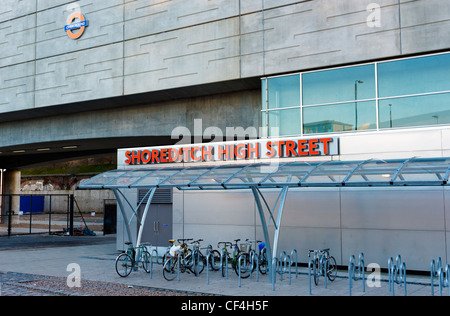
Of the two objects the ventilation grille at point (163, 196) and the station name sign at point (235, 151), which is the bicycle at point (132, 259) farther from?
the station name sign at point (235, 151)

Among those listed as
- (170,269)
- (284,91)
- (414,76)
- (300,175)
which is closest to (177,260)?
(170,269)

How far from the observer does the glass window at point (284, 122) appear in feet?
59.7

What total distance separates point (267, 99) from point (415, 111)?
5.44m

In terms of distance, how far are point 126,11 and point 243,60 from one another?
6770mm

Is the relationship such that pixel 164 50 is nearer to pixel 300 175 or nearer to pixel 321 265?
pixel 300 175

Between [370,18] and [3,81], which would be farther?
[3,81]

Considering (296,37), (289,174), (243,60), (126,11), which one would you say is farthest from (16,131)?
(289,174)

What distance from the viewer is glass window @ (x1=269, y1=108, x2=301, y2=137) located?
18.2 meters

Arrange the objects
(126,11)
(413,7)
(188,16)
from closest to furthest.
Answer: (413,7)
(188,16)
(126,11)

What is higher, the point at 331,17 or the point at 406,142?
the point at 331,17

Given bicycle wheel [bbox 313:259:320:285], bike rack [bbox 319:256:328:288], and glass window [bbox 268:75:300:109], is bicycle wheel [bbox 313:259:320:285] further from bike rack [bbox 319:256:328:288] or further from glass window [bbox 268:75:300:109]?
glass window [bbox 268:75:300:109]

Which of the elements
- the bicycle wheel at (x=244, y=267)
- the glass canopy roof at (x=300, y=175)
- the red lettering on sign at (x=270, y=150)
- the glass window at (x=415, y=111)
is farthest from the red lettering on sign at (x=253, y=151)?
the glass window at (x=415, y=111)

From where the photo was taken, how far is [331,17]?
17.5m
